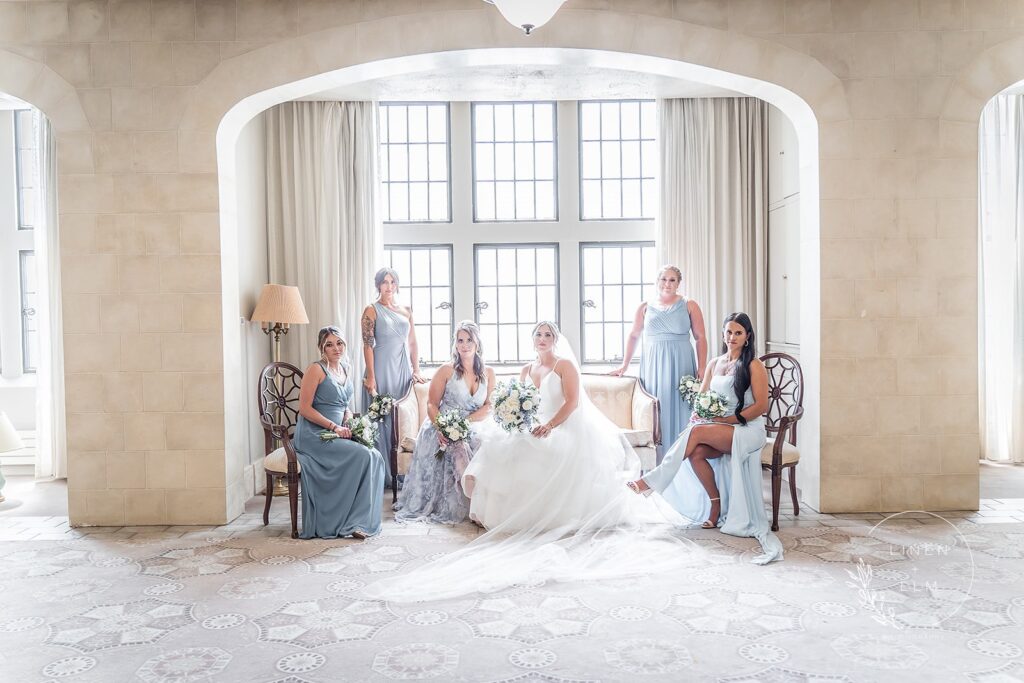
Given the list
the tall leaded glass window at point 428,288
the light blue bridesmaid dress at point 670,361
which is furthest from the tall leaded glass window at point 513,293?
the light blue bridesmaid dress at point 670,361

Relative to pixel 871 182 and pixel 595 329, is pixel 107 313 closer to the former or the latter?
pixel 595 329

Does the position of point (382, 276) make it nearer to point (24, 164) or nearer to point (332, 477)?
point (332, 477)

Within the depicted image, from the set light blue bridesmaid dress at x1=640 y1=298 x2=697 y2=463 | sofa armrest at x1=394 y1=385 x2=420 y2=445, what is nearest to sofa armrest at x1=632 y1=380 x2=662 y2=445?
light blue bridesmaid dress at x1=640 y1=298 x2=697 y2=463

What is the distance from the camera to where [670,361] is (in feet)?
21.2

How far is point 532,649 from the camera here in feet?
10.8

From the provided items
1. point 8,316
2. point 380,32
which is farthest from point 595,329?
point 8,316

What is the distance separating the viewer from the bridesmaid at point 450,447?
5.61m

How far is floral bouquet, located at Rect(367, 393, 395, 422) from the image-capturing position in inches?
237

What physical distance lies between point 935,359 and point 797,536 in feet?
5.63

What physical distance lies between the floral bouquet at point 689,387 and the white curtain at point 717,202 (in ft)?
5.09

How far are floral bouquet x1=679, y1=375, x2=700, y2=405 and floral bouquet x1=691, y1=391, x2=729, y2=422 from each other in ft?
2.52

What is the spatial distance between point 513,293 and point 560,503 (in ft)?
10.8

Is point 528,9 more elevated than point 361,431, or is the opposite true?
point 528,9

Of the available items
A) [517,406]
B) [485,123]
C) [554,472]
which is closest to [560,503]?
[554,472]
